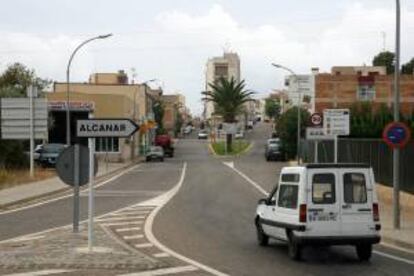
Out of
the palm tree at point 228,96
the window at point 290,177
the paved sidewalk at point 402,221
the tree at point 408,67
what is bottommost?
the paved sidewalk at point 402,221

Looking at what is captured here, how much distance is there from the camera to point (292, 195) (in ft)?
56.7

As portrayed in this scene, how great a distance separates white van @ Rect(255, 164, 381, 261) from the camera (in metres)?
16.6

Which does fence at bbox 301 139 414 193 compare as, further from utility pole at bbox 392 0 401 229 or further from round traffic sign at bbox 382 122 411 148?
round traffic sign at bbox 382 122 411 148

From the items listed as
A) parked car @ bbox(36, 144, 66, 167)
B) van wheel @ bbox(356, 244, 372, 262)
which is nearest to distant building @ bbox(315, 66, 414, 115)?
parked car @ bbox(36, 144, 66, 167)

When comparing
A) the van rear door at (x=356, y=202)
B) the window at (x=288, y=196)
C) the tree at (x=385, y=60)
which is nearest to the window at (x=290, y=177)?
the window at (x=288, y=196)

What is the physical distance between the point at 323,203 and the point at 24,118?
35527 mm

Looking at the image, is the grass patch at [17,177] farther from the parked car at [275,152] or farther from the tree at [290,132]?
the parked car at [275,152]

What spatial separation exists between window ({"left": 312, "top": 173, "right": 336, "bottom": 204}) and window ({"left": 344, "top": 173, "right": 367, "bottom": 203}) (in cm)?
26

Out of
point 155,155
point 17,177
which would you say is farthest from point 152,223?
point 155,155

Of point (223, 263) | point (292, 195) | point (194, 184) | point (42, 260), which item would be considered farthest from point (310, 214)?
point (194, 184)

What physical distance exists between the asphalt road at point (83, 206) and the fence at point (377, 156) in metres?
8.53

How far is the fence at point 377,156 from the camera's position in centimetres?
3062

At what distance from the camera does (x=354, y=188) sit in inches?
674

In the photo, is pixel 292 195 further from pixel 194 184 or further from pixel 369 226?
pixel 194 184
